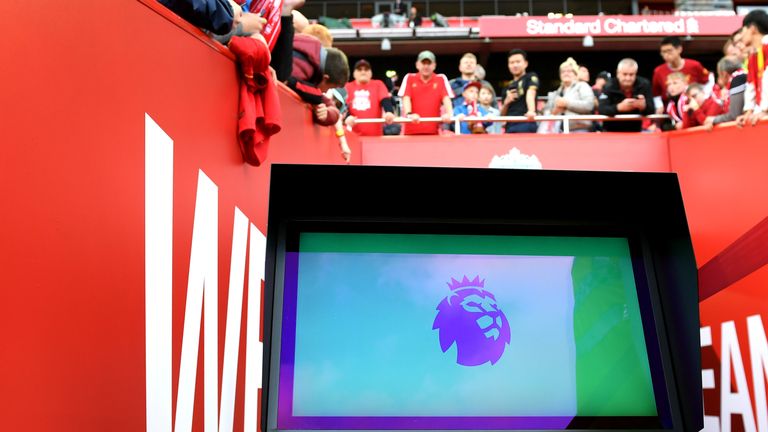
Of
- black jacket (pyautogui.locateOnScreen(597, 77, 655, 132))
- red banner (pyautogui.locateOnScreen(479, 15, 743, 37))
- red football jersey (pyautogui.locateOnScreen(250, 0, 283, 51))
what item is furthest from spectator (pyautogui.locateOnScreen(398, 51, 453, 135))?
red banner (pyautogui.locateOnScreen(479, 15, 743, 37))

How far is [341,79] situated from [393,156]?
163cm

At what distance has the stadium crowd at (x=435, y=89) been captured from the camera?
2.47 metres

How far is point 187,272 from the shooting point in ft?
6.15

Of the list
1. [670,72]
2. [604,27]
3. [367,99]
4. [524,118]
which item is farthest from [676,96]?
[604,27]

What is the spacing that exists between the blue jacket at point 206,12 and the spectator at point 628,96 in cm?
442

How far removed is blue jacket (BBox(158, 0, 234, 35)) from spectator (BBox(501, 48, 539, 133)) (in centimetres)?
407

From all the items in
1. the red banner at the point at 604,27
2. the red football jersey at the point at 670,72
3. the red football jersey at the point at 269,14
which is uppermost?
the red banner at the point at 604,27

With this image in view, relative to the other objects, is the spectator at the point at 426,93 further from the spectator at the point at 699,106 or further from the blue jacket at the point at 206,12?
the blue jacket at the point at 206,12

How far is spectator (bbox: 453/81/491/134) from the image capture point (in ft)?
20.9

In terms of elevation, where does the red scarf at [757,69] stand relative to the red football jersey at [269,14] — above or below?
above

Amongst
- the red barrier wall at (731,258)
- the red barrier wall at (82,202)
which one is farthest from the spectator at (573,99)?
the red barrier wall at (82,202)

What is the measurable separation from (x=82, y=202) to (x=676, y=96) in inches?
209

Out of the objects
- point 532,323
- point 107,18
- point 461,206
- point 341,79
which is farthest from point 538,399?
point 341,79

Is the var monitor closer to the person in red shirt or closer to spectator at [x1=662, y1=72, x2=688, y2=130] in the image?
spectator at [x1=662, y1=72, x2=688, y2=130]
